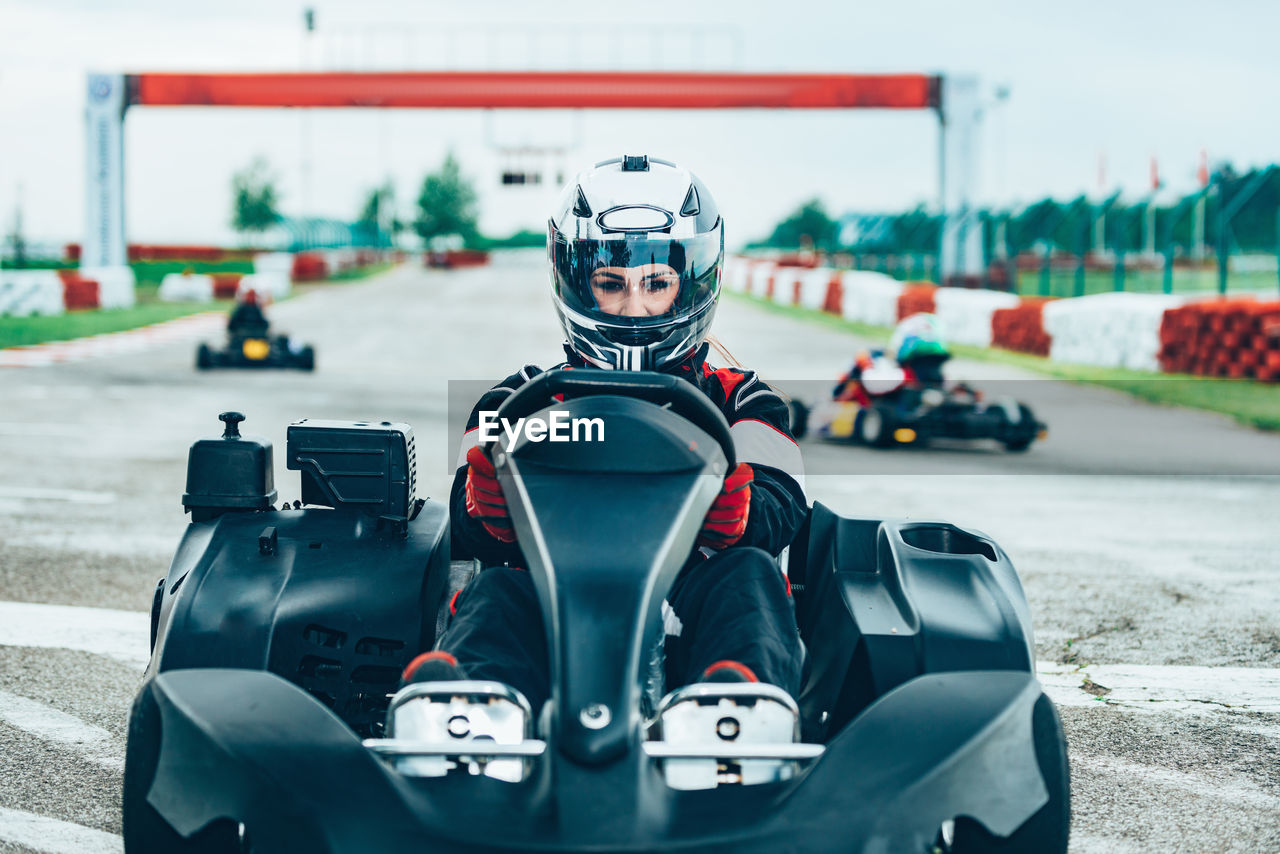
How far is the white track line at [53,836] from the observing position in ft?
9.58

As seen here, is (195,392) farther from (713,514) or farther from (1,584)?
(713,514)

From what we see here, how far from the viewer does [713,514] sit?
8.61ft

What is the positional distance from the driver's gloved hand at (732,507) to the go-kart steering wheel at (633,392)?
46 millimetres

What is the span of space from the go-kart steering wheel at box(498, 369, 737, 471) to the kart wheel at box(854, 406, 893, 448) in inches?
333

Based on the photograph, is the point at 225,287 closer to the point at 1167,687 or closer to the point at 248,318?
the point at 248,318

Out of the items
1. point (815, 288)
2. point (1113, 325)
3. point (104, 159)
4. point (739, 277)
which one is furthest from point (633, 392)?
point (739, 277)

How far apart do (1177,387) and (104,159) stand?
960 inches

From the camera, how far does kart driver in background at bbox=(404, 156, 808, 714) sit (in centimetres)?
249

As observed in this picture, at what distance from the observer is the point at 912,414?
10.9 metres

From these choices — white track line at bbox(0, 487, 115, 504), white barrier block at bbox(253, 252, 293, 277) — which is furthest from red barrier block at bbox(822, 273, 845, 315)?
white track line at bbox(0, 487, 115, 504)

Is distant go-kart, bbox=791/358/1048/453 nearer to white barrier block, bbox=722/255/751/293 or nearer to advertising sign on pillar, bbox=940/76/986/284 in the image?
advertising sign on pillar, bbox=940/76/986/284

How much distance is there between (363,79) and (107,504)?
25552mm

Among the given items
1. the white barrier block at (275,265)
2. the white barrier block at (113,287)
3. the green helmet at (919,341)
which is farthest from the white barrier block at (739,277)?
the green helmet at (919,341)

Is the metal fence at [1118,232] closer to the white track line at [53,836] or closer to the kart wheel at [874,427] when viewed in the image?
the kart wheel at [874,427]
